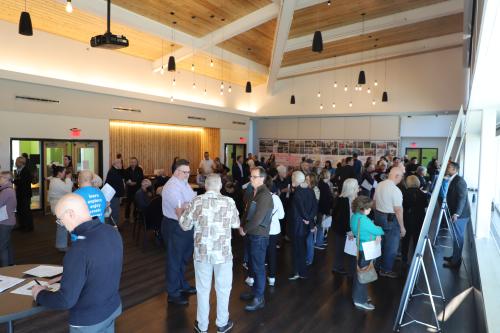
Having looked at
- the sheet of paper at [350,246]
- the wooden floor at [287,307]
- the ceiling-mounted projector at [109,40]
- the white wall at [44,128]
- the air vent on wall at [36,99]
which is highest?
the ceiling-mounted projector at [109,40]

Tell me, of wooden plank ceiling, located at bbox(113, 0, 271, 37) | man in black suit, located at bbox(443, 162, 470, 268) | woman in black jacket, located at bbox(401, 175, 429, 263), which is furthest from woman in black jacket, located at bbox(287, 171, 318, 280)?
wooden plank ceiling, located at bbox(113, 0, 271, 37)

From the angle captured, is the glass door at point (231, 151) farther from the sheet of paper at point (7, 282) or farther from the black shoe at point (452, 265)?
the sheet of paper at point (7, 282)

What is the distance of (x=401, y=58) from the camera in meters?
13.7

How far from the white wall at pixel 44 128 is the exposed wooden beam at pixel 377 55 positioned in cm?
823

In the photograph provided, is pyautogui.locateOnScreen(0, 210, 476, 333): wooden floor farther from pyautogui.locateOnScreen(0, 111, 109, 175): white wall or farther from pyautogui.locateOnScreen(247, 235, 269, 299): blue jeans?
pyautogui.locateOnScreen(0, 111, 109, 175): white wall

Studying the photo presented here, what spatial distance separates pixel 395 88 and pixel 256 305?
40.9 ft

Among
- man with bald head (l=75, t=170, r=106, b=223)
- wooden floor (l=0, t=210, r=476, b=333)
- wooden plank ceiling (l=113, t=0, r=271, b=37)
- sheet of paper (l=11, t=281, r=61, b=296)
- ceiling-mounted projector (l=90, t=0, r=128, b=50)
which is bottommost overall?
wooden floor (l=0, t=210, r=476, b=333)

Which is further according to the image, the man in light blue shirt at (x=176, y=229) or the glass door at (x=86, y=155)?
the glass door at (x=86, y=155)

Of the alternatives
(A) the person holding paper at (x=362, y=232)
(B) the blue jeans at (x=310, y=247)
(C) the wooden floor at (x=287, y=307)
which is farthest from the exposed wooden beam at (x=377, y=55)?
→ (A) the person holding paper at (x=362, y=232)

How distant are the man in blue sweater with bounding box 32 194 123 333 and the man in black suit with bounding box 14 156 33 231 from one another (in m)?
5.90

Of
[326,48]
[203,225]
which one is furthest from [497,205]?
[326,48]

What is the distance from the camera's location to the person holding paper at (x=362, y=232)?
386 cm

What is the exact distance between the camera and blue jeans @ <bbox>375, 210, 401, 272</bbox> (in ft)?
16.0

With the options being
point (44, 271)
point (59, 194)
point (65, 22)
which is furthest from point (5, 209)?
point (65, 22)
